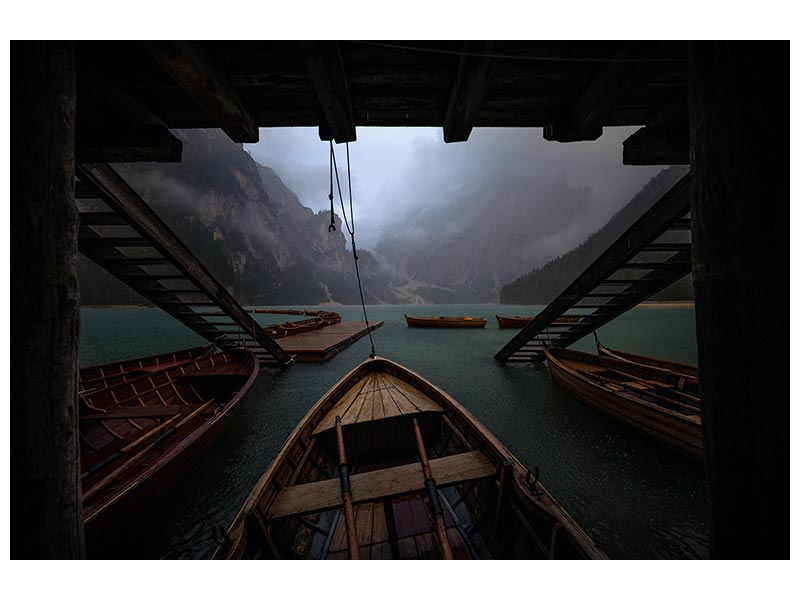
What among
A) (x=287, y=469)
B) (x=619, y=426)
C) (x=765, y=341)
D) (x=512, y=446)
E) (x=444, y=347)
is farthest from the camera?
(x=444, y=347)

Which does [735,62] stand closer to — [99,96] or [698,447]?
[99,96]

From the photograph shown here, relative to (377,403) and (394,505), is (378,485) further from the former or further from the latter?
(377,403)

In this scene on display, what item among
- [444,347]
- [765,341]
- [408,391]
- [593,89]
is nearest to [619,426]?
[408,391]

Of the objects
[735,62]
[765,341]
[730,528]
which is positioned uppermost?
[735,62]

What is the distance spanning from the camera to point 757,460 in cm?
188

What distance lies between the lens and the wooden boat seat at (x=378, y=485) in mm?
3186

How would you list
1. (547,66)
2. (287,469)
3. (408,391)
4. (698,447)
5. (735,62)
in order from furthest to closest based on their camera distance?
(408,391)
(698,447)
(287,469)
(547,66)
(735,62)

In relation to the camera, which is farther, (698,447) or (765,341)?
(698,447)

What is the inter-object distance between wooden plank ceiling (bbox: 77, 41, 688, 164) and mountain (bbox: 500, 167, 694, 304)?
110 meters

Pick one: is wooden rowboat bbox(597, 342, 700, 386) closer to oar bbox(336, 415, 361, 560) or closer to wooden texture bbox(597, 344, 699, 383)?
wooden texture bbox(597, 344, 699, 383)

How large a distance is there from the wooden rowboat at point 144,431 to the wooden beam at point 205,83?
4.67 m

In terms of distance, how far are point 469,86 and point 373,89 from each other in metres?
1.10

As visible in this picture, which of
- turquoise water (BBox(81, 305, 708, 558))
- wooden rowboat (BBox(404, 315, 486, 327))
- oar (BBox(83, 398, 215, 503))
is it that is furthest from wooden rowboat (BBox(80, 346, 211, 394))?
wooden rowboat (BBox(404, 315, 486, 327))

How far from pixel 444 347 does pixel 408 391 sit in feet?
55.4
